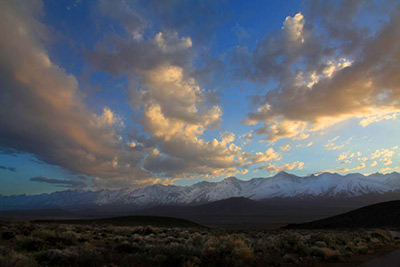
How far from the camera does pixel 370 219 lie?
55656mm

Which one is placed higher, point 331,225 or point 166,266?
point 166,266

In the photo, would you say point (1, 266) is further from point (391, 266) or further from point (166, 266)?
point (391, 266)

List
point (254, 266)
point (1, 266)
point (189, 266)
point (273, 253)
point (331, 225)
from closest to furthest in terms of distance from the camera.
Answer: point (1, 266)
point (189, 266)
point (254, 266)
point (273, 253)
point (331, 225)

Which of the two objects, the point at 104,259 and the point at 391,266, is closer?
the point at 104,259

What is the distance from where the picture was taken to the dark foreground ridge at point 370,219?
51612 mm

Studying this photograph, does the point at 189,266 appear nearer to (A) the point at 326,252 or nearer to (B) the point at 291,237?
(A) the point at 326,252

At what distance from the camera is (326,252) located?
13125mm

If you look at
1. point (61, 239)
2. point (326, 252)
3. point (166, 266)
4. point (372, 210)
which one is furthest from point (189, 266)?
point (372, 210)

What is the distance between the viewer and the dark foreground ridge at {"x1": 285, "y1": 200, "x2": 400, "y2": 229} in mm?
51612

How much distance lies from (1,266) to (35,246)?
5911 millimetres

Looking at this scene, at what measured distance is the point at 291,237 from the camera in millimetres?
16812

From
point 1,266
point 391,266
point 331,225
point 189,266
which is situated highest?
point 1,266

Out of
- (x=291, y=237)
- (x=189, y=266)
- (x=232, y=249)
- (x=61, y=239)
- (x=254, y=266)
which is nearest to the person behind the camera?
(x=189, y=266)

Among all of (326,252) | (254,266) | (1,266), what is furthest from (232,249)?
(1,266)
